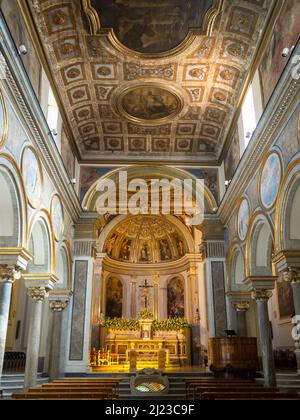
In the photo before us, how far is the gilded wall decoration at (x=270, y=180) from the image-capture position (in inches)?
474

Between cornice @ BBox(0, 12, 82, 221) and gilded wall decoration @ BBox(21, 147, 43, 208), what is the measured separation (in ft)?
1.42

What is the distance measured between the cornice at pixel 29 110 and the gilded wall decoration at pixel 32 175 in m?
0.43

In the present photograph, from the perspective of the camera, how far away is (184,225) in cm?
2875

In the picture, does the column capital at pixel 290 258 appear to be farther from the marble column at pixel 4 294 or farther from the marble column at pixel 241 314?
the marble column at pixel 4 294

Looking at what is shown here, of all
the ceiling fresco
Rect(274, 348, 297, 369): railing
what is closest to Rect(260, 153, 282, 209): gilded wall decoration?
the ceiling fresco

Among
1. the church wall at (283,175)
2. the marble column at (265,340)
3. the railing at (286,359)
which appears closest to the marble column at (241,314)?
the church wall at (283,175)

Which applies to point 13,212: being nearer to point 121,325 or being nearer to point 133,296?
point 121,325

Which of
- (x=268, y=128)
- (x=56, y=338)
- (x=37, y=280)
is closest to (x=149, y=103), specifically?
(x=268, y=128)

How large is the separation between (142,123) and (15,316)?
1305 centimetres

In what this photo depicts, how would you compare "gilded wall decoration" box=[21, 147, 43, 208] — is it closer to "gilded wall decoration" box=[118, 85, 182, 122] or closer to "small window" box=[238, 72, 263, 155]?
"gilded wall decoration" box=[118, 85, 182, 122]

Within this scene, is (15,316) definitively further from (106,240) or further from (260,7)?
(260,7)

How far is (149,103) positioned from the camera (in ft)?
57.9
